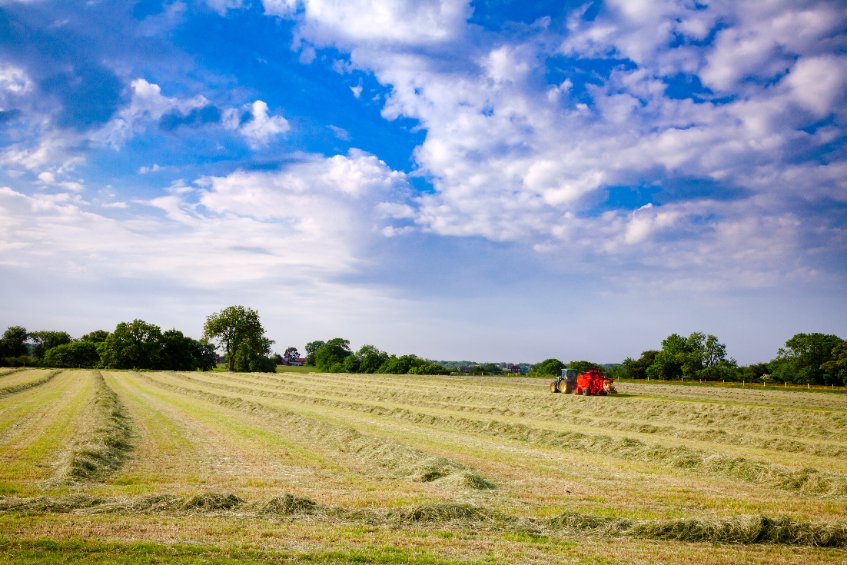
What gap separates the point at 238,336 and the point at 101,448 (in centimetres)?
8950

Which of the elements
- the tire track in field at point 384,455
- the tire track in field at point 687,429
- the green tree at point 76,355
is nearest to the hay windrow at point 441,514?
the tire track in field at point 384,455

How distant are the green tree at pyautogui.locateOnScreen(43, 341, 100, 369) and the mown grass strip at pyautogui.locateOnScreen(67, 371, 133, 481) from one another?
100420mm

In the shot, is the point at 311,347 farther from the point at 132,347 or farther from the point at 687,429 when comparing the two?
the point at 687,429

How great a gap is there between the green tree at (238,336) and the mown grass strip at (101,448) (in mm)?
78234

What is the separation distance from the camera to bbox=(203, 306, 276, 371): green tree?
99.9 metres

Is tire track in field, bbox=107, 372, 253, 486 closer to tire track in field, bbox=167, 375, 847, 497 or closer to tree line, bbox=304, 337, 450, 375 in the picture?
tire track in field, bbox=167, 375, 847, 497

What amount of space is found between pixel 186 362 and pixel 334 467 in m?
105

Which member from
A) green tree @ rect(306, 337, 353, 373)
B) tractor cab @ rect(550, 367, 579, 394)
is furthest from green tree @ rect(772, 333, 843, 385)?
green tree @ rect(306, 337, 353, 373)

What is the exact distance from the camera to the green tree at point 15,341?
118m

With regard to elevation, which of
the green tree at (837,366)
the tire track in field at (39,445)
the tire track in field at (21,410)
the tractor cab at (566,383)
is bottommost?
the tire track in field at (21,410)

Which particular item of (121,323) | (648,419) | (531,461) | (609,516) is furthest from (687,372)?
(121,323)

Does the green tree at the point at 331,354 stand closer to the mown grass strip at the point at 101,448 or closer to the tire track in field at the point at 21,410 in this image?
the tire track in field at the point at 21,410

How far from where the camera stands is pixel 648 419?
2877cm

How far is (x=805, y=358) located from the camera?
276ft
